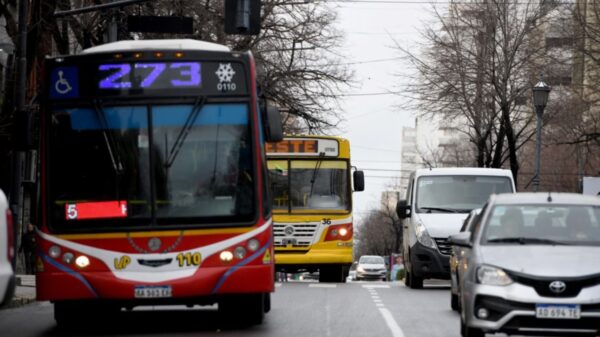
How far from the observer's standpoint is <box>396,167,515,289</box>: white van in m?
26.4

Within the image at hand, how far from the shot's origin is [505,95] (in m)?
49.4

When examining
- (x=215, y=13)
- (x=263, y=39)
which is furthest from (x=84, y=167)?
(x=263, y=39)

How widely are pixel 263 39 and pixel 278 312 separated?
81.1 ft

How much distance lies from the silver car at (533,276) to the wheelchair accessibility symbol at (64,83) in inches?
190

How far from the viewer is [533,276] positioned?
13367 millimetres

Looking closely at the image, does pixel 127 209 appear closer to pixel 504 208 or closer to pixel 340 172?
pixel 504 208

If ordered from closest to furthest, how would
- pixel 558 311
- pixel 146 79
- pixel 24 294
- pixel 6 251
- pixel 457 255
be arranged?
pixel 6 251, pixel 558 311, pixel 146 79, pixel 457 255, pixel 24 294

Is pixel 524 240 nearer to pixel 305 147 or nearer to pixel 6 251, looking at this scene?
pixel 6 251

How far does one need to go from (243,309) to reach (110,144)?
2545mm

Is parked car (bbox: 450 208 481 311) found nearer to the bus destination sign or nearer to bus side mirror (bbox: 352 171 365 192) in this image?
bus side mirror (bbox: 352 171 365 192)

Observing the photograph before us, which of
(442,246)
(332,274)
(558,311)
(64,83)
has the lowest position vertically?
(332,274)

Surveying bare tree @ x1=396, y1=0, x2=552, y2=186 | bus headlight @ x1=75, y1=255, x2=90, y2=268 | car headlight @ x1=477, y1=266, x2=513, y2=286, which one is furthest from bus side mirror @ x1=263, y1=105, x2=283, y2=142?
bare tree @ x1=396, y1=0, x2=552, y2=186

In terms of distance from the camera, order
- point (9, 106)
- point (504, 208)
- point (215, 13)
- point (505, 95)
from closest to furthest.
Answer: point (504, 208) < point (9, 106) < point (215, 13) < point (505, 95)

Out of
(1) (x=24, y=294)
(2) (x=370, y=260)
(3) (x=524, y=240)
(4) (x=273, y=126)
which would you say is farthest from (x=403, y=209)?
(2) (x=370, y=260)
